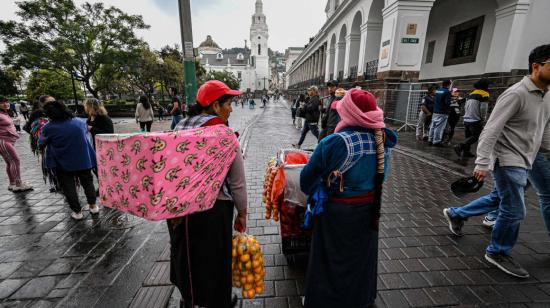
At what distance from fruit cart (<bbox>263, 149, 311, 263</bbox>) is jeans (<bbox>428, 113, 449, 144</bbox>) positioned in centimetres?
718

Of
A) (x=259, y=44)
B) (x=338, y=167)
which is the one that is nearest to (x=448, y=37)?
(x=338, y=167)

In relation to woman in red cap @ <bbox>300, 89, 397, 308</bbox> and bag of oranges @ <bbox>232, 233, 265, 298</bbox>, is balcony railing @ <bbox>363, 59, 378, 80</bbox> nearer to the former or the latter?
woman in red cap @ <bbox>300, 89, 397, 308</bbox>

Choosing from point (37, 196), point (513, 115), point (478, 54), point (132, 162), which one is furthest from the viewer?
point (478, 54)

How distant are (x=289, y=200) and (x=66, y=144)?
3416mm

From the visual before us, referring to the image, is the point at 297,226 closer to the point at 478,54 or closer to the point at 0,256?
the point at 0,256

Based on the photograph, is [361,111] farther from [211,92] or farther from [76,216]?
[76,216]

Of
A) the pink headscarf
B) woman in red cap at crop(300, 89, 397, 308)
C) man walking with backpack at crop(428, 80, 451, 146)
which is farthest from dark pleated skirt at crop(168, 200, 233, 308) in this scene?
man walking with backpack at crop(428, 80, 451, 146)

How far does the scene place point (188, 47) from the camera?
17.1 feet

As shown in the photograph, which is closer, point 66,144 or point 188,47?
point 66,144

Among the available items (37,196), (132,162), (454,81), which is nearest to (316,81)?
(454,81)

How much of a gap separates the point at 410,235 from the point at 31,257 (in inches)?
185

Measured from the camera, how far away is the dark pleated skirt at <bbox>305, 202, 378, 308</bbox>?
186 cm

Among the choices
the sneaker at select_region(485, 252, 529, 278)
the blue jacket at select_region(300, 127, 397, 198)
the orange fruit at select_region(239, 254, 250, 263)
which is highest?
the blue jacket at select_region(300, 127, 397, 198)

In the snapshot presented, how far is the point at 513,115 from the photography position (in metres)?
2.35
